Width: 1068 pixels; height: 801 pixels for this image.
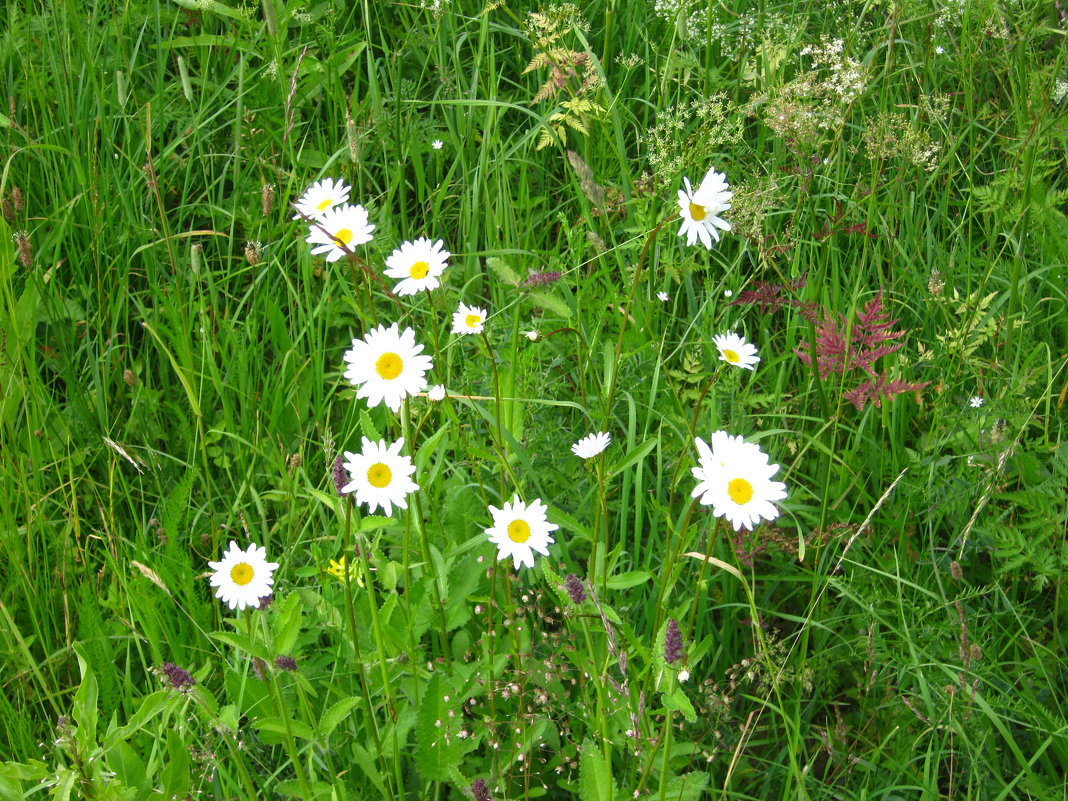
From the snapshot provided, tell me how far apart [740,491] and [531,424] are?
0.82 meters

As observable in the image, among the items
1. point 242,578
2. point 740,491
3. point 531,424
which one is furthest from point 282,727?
point 531,424

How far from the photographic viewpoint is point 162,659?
5.97 ft

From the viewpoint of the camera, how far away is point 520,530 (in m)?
Result: 1.46

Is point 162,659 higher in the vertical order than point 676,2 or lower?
lower

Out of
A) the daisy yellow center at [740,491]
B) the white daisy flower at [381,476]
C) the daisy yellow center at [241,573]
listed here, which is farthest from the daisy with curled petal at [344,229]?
the daisy yellow center at [740,491]

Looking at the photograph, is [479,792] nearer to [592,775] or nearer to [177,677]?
[592,775]

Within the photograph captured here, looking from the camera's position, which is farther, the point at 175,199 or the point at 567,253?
the point at 175,199

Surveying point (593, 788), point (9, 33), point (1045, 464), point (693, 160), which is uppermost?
point (9, 33)

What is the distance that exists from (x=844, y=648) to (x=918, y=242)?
113cm

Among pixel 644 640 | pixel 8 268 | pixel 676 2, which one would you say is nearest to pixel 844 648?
pixel 644 640

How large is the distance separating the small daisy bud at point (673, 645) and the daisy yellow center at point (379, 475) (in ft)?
1.41

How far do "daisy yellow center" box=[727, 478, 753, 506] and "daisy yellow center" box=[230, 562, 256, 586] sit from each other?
27.7 inches

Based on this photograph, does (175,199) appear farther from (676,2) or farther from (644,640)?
(644,640)

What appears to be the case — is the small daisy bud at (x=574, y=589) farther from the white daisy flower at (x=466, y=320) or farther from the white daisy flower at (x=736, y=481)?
the white daisy flower at (x=466, y=320)
